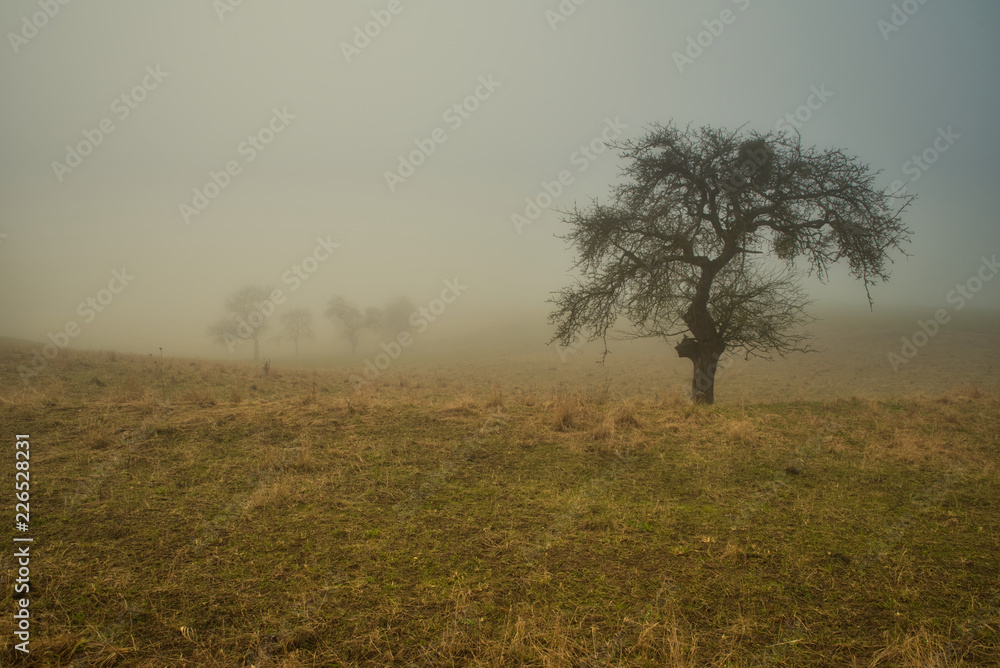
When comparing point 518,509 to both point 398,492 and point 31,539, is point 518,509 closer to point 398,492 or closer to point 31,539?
point 398,492

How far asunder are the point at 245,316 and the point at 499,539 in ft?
231

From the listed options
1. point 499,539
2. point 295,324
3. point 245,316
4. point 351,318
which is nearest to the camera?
point 499,539

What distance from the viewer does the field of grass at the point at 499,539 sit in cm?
314

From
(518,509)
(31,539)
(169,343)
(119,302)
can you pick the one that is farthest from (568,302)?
(119,302)

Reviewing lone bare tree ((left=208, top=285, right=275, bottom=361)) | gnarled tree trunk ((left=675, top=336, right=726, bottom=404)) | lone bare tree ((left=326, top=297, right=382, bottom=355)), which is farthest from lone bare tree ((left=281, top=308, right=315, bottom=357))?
gnarled tree trunk ((left=675, top=336, right=726, bottom=404))

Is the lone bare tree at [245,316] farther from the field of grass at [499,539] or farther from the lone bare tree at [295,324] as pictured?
the field of grass at [499,539]

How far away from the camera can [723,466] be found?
22.4ft

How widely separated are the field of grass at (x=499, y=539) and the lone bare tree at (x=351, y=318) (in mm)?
59753

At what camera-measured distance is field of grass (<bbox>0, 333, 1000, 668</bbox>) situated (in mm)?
3145

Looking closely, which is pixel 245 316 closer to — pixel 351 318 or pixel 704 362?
pixel 351 318

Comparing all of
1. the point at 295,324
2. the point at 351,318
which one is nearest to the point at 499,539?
the point at 351,318

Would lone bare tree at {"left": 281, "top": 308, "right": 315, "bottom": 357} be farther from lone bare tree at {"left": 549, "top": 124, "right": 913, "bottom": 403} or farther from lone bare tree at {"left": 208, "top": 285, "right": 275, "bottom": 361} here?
lone bare tree at {"left": 549, "top": 124, "right": 913, "bottom": 403}

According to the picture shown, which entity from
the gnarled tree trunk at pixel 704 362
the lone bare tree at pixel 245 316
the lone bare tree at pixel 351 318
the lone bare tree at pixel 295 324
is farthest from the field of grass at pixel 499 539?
the lone bare tree at pixel 295 324

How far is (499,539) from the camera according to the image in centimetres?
462
